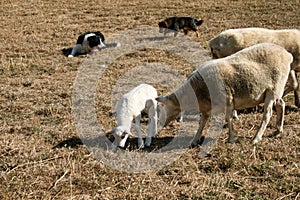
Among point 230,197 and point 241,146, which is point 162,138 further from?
point 230,197

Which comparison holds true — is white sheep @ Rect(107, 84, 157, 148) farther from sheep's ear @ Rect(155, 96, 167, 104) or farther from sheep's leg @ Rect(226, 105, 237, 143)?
sheep's leg @ Rect(226, 105, 237, 143)

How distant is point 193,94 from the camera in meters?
5.77

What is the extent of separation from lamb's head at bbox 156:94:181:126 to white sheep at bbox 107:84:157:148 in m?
0.12

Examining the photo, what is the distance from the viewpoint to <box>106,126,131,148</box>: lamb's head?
18.0ft

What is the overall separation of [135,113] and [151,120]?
314 millimetres

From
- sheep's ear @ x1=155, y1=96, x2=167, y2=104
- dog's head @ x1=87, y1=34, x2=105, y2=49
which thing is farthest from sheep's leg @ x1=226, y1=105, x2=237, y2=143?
dog's head @ x1=87, y1=34, x2=105, y2=49

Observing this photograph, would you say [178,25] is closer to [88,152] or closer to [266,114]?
[266,114]

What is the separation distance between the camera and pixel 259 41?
287 inches

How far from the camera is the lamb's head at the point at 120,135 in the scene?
5.50 m

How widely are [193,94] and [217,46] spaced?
198 cm

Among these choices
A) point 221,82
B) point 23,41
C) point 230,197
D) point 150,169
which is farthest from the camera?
point 23,41

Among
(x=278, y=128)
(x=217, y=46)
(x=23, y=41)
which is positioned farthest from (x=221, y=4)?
(x=278, y=128)

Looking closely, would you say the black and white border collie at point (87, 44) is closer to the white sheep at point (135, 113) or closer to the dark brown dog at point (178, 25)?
the dark brown dog at point (178, 25)

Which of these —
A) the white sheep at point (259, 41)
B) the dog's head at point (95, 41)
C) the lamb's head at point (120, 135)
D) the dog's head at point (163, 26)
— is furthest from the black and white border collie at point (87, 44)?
the lamb's head at point (120, 135)
